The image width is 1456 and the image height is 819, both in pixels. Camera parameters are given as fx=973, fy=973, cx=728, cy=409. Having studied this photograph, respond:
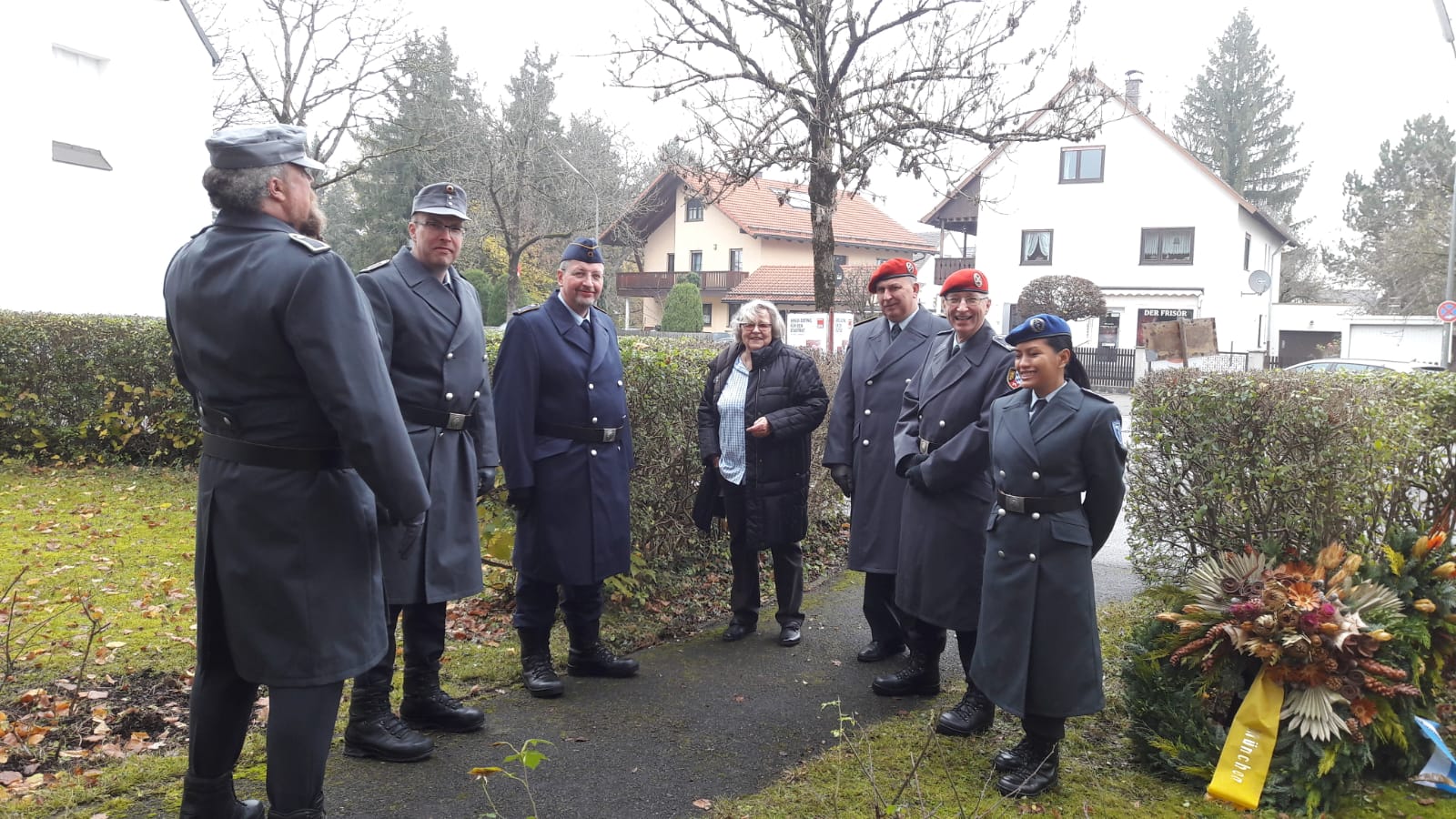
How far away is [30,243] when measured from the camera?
1577 cm

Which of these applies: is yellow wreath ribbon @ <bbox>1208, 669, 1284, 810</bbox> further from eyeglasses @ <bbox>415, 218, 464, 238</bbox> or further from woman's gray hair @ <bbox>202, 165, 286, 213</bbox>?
woman's gray hair @ <bbox>202, 165, 286, 213</bbox>

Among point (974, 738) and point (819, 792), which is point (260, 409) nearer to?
point (819, 792)

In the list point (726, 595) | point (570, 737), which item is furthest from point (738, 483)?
point (570, 737)

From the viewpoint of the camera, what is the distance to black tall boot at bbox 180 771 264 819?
2963 millimetres

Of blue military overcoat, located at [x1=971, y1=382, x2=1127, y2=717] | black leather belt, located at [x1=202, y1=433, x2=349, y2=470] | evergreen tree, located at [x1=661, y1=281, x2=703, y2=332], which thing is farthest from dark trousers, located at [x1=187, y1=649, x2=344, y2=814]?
evergreen tree, located at [x1=661, y1=281, x2=703, y2=332]

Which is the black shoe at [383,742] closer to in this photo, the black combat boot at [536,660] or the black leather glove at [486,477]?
the black combat boot at [536,660]

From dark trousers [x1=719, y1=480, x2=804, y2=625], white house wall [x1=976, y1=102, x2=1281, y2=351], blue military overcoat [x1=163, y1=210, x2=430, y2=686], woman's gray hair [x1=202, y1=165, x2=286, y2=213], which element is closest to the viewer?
blue military overcoat [x1=163, y1=210, x2=430, y2=686]

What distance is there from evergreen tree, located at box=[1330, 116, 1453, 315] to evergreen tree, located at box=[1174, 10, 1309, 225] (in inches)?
198

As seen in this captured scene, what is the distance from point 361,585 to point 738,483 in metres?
2.88

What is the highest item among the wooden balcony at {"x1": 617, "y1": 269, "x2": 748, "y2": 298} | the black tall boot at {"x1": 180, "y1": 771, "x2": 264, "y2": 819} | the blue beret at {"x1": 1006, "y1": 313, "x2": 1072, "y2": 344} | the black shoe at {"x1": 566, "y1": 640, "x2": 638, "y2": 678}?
the wooden balcony at {"x1": 617, "y1": 269, "x2": 748, "y2": 298}

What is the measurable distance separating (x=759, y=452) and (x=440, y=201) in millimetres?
2296

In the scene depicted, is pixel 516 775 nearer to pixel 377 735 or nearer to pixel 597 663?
pixel 377 735

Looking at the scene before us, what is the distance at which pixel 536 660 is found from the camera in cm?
473

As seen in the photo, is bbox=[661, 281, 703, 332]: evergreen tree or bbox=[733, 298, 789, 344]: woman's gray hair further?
bbox=[661, 281, 703, 332]: evergreen tree
